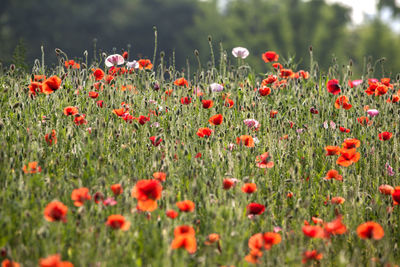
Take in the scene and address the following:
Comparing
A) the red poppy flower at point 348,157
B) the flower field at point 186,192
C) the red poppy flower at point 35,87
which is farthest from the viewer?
the red poppy flower at point 35,87

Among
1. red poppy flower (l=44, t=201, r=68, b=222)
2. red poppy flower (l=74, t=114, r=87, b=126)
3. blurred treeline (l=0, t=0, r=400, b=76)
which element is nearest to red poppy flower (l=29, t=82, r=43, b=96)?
red poppy flower (l=74, t=114, r=87, b=126)

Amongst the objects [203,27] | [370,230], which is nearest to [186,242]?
[370,230]

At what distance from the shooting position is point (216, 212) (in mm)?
2080

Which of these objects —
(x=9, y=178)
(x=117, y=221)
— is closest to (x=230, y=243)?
(x=117, y=221)

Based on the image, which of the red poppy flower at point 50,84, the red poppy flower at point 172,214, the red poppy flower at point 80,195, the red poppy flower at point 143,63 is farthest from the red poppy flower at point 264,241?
the red poppy flower at point 143,63

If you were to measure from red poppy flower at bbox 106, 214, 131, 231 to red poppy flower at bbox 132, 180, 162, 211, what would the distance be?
0.42 feet

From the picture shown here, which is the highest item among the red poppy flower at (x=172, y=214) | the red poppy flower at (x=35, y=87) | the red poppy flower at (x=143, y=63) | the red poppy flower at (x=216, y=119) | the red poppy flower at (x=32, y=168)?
the red poppy flower at (x=143, y=63)

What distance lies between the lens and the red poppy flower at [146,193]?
1.88m

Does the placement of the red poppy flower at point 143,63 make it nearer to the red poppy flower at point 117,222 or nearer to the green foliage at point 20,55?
the green foliage at point 20,55

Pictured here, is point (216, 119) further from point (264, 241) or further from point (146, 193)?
point (264, 241)

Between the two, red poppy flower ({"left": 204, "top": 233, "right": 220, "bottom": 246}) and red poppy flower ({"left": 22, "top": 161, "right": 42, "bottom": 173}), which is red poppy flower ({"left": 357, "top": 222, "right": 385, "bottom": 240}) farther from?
red poppy flower ({"left": 22, "top": 161, "right": 42, "bottom": 173})

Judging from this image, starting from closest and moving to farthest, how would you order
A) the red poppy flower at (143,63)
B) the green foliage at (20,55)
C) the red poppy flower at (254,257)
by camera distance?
the red poppy flower at (254,257)
the red poppy flower at (143,63)
the green foliage at (20,55)

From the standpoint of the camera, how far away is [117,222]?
176cm

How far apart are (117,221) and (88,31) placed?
89.6 ft
